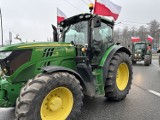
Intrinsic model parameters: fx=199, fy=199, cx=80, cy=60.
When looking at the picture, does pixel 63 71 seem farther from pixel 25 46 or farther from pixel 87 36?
pixel 87 36

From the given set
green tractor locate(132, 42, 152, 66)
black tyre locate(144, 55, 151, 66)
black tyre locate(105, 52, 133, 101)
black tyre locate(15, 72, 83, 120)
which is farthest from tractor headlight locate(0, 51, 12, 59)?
green tractor locate(132, 42, 152, 66)

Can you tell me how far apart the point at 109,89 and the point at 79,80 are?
1144 mm

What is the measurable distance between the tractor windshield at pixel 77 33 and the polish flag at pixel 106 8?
111 cm

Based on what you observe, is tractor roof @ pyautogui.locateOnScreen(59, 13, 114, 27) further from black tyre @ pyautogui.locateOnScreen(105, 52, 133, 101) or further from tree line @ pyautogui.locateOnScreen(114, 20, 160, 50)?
tree line @ pyautogui.locateOnScreen(114, 20, 160, 50)

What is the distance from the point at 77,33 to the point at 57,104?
6.37 ft

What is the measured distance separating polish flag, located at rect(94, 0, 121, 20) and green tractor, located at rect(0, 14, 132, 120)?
622 mm

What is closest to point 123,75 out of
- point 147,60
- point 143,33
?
point 147,60

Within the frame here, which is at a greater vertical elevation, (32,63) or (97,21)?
(97,21)

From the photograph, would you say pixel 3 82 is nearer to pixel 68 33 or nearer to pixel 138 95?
pixel 68 33

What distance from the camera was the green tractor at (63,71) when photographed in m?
3.23

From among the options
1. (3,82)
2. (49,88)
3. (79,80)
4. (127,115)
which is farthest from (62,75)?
(127,115)

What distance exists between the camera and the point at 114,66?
15.9ft

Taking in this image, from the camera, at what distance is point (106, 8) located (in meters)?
5.84

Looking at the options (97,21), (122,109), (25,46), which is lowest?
(122,109)
